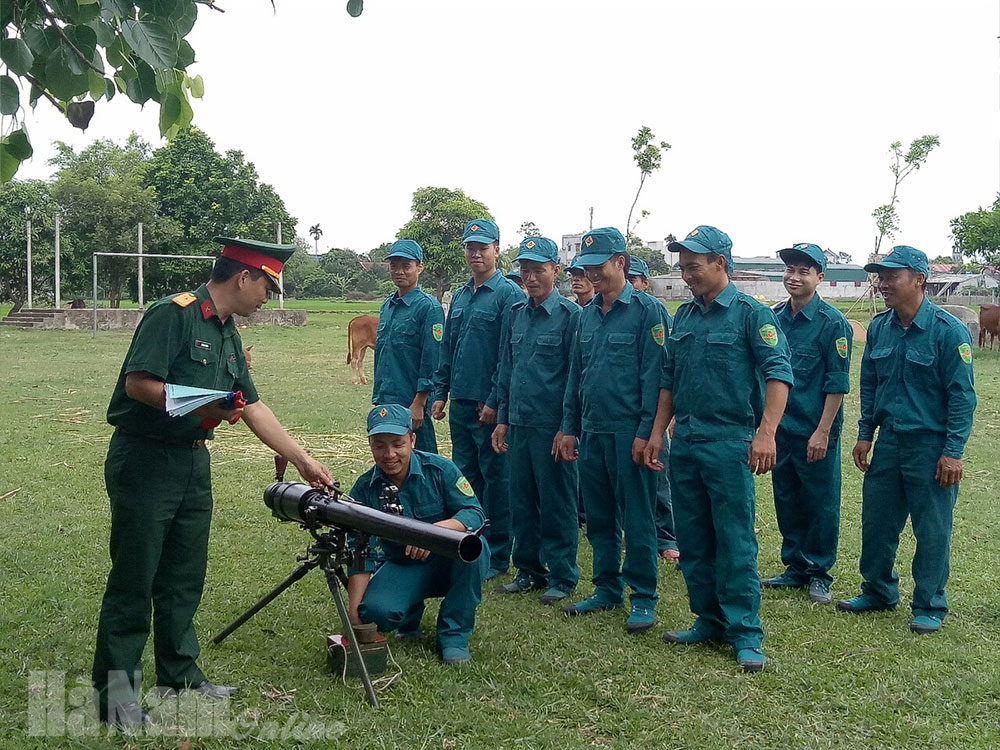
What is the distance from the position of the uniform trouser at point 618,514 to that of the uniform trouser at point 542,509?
9.3 inches

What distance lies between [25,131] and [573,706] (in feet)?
10.0

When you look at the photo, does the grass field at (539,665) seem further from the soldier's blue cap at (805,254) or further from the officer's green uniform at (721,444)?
the soldier's blue cap at (805,254)

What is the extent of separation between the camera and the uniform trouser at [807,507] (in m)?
5.73

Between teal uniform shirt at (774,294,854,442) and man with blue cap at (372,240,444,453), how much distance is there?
2.24 metres

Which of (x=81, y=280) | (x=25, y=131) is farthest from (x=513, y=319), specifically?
(x=81, y=280)

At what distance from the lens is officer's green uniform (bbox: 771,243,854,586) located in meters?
5.73

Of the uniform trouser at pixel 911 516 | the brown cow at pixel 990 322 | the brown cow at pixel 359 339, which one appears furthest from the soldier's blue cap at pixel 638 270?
the brown cow at pixel 990 322

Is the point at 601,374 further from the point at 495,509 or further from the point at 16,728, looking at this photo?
the point at 16,728

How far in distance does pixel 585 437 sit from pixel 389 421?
1.29 meters

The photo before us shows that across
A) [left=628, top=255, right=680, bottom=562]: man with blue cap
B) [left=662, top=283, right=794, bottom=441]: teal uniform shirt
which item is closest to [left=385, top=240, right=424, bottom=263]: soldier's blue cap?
[left=628, top=255, right=680, bottom=562]: man with blue cap

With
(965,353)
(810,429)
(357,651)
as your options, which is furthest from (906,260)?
(357,651)

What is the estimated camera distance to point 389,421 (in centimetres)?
457

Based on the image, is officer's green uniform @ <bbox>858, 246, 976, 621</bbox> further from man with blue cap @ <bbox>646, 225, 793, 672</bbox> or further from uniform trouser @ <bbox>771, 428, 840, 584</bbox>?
man with blue cap @ <bbox>646, 225, 793, 672</bbox>

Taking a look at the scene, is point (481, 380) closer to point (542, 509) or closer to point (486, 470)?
point (486, 470)
